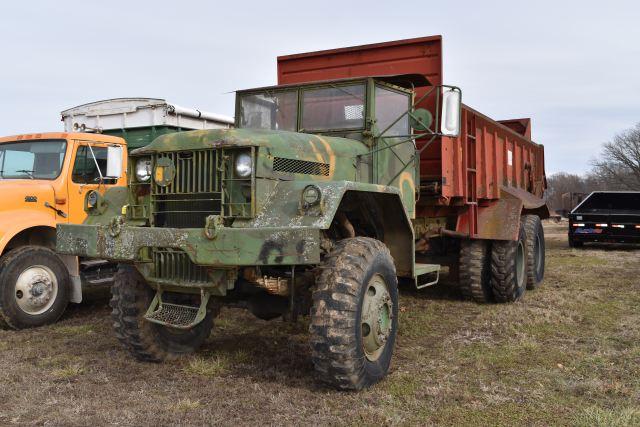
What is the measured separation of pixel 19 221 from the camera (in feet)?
21.1

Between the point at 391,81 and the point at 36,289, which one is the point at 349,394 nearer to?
the point at 391,81

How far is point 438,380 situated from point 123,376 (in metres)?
2.43

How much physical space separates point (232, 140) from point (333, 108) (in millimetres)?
1605

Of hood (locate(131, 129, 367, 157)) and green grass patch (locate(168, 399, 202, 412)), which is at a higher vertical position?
hood (locate(131, 129, 367, 157))

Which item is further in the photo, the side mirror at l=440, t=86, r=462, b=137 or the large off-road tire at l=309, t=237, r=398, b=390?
the side mirror at l=440, t=86, r=462, b=137

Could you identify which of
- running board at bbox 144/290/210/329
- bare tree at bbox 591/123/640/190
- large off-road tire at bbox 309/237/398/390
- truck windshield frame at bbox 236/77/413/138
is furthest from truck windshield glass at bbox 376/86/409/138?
bare tree at bbox 591/123/640/190

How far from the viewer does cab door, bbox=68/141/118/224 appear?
708 cm

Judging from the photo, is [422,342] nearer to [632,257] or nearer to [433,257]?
[433,257]

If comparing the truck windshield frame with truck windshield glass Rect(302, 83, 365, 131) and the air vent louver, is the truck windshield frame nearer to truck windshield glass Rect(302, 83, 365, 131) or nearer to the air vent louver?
truck windshield glass Rect(302, 83, 365, 131)

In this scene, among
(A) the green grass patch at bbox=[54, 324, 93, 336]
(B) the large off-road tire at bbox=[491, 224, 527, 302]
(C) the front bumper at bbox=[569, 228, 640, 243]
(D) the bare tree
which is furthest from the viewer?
(D) the bare tree

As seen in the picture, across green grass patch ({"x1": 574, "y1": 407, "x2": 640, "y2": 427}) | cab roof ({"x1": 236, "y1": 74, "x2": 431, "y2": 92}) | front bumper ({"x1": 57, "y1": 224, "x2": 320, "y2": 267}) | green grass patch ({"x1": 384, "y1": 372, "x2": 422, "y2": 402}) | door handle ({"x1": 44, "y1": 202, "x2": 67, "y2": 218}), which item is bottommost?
green grass patch ({"x1": 384, "y1": 372, "x2": 422, "y2": 402})

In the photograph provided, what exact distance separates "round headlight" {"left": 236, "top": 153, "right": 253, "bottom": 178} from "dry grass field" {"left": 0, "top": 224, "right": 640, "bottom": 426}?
1.55 metres

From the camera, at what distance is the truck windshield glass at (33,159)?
23.1 feet

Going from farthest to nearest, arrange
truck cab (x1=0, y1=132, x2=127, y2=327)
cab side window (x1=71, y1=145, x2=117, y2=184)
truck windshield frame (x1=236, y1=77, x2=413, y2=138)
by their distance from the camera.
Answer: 1. cab side window (x1=71, y1=145, x2=117, y2=184)
2. truck cab (x1=0, y1=132, x2=127, y2=327)
3. truck windshield frame (x1=236, y1=77, x2=413, y2=138)
